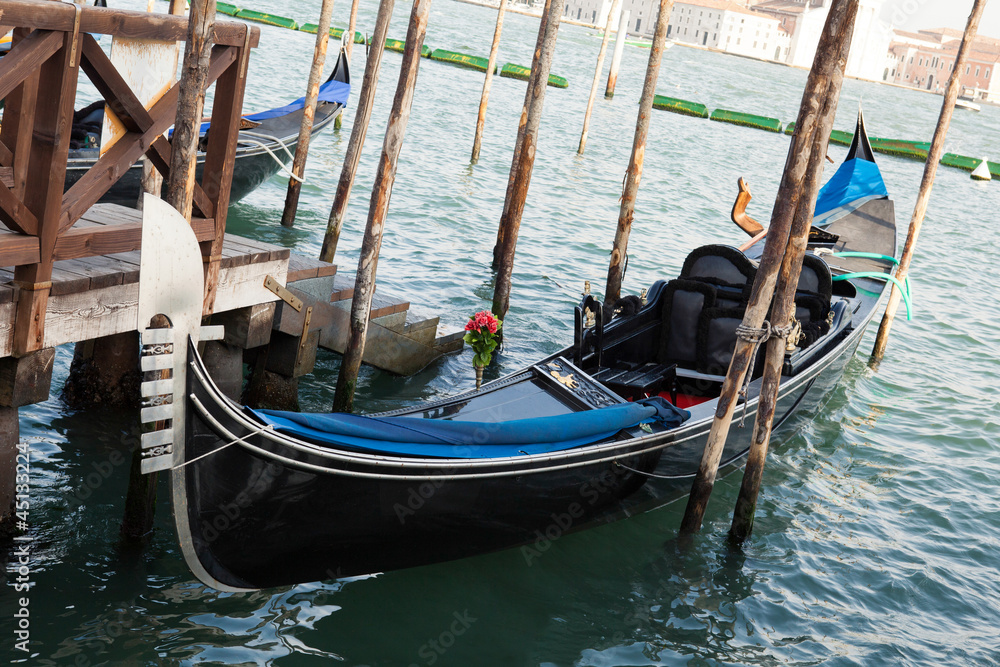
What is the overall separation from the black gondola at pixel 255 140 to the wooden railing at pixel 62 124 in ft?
9.99

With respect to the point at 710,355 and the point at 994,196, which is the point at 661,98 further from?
the point at 710,355

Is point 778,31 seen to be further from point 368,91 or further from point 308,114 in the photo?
point 368,91

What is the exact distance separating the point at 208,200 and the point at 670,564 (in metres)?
2.39

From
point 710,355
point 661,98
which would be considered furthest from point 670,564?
point 661,98

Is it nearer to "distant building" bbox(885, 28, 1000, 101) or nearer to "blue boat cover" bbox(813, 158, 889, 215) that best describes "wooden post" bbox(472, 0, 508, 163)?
"blue boat cover" bbox(813, 158, 889, 215)

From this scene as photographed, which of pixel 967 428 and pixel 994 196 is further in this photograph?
pixel 994 196

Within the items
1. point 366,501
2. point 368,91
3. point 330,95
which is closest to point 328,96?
point 330,95

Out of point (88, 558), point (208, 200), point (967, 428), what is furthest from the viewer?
point (967, 428)

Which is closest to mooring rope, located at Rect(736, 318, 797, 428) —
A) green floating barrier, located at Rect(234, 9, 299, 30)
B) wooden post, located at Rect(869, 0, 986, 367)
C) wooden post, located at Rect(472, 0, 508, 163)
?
wooden post, located at Rect(869, 0, 986, 367)

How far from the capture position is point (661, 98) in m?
22.3

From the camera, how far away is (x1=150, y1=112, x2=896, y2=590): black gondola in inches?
106

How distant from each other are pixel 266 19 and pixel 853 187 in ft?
70.3

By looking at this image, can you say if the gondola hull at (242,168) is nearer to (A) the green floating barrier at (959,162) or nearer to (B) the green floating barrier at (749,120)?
(B) the green floating barrier at (749,120)

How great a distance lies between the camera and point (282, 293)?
13.2 feet
